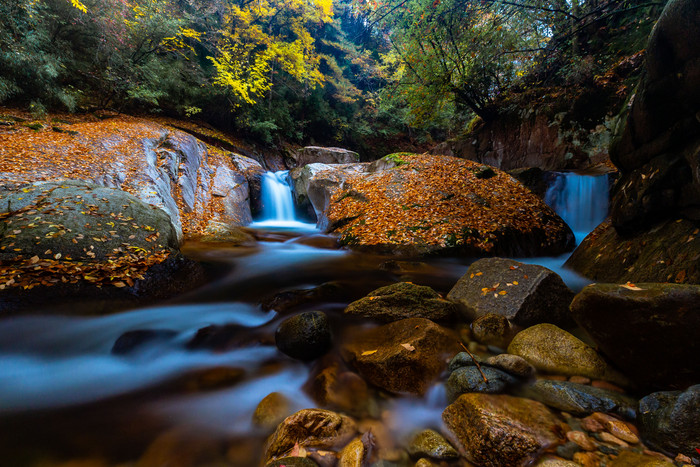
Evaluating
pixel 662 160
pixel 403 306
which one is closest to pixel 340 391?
pixel 403 306

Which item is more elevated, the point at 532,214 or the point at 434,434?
the point at 532,214

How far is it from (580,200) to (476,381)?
8.88m

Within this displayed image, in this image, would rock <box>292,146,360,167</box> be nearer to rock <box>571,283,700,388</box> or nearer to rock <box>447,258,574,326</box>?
rock <box>447,258,574,326</box>

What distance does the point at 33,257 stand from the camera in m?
3.58

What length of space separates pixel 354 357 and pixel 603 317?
2075mm

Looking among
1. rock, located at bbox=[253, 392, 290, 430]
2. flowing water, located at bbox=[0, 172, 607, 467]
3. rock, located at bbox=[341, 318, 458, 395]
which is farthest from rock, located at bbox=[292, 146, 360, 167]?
rock, located at bbox=[253, 392, 290, 430]

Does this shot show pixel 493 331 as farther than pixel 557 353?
Yes

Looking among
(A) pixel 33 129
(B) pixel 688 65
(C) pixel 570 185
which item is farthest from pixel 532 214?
(A) pixel 33 129

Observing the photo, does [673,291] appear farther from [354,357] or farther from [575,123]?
[575,123]

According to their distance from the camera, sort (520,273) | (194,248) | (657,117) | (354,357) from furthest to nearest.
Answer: (194,248) < (657,117) < (520,273) < (354,357)

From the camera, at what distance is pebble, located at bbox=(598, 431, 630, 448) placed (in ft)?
5.02

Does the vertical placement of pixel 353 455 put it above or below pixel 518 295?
below

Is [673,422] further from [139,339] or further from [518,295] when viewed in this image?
[139,339]

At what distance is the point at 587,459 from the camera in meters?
1.47
